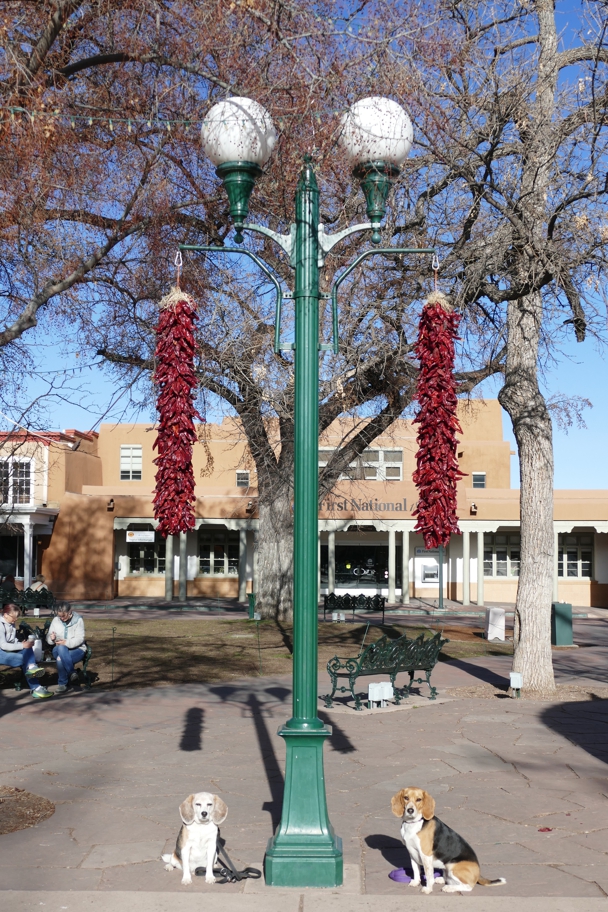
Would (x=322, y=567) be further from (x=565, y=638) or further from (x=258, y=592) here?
(x=565, y=638)

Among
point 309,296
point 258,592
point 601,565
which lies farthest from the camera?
point 601,565

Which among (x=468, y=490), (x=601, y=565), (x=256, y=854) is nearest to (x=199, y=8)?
(x=256, y=854)

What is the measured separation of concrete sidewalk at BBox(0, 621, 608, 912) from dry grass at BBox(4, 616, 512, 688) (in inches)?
72.0

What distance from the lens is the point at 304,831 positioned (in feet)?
17.6

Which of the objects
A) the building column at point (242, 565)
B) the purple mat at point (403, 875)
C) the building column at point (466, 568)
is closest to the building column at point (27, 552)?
the building column at point (242, 565)

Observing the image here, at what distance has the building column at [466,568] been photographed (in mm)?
33781

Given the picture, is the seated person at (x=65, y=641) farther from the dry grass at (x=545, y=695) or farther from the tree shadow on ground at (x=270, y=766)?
the dry grass at (x=545, y=695)

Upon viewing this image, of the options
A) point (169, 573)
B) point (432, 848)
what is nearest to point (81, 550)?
point (169, 573)

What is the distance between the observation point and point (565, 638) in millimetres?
20594

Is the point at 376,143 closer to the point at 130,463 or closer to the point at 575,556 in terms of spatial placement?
the point at 575,556

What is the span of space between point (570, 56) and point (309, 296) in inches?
396

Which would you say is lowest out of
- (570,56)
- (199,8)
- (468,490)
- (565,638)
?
(565,638)

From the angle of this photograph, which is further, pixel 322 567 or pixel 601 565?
pixel 322 567

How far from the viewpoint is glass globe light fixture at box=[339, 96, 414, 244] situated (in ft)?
18.7
